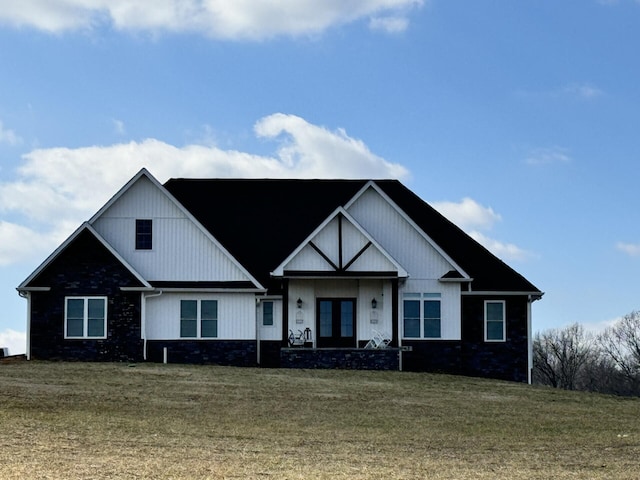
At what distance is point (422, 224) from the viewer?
1690 inches

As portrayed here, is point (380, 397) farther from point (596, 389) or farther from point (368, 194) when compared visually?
point (596, 389)

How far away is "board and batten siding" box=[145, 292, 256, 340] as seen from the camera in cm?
3834

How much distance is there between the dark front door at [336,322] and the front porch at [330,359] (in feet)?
6.63

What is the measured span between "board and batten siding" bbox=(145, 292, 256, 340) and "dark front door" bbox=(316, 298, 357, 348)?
99.0 inches

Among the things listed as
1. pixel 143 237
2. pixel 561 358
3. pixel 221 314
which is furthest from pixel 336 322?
pixel 561 358

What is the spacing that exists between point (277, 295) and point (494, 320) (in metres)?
8.24

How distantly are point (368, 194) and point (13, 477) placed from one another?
25940mm

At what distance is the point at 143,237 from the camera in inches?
1529

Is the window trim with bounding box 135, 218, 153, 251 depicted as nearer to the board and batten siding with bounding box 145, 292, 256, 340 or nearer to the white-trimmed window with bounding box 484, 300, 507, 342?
the board and batten siding with bounding box 145, 292, 256, 340

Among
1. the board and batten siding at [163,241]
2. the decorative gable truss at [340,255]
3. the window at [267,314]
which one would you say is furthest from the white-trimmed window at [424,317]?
the board and batten siding at [163,241]

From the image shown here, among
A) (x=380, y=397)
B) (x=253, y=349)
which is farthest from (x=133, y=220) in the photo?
(x=380, y=397)

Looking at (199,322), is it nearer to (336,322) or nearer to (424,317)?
(336,322)

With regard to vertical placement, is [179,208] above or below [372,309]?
above

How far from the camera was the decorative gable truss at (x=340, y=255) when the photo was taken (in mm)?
37625
